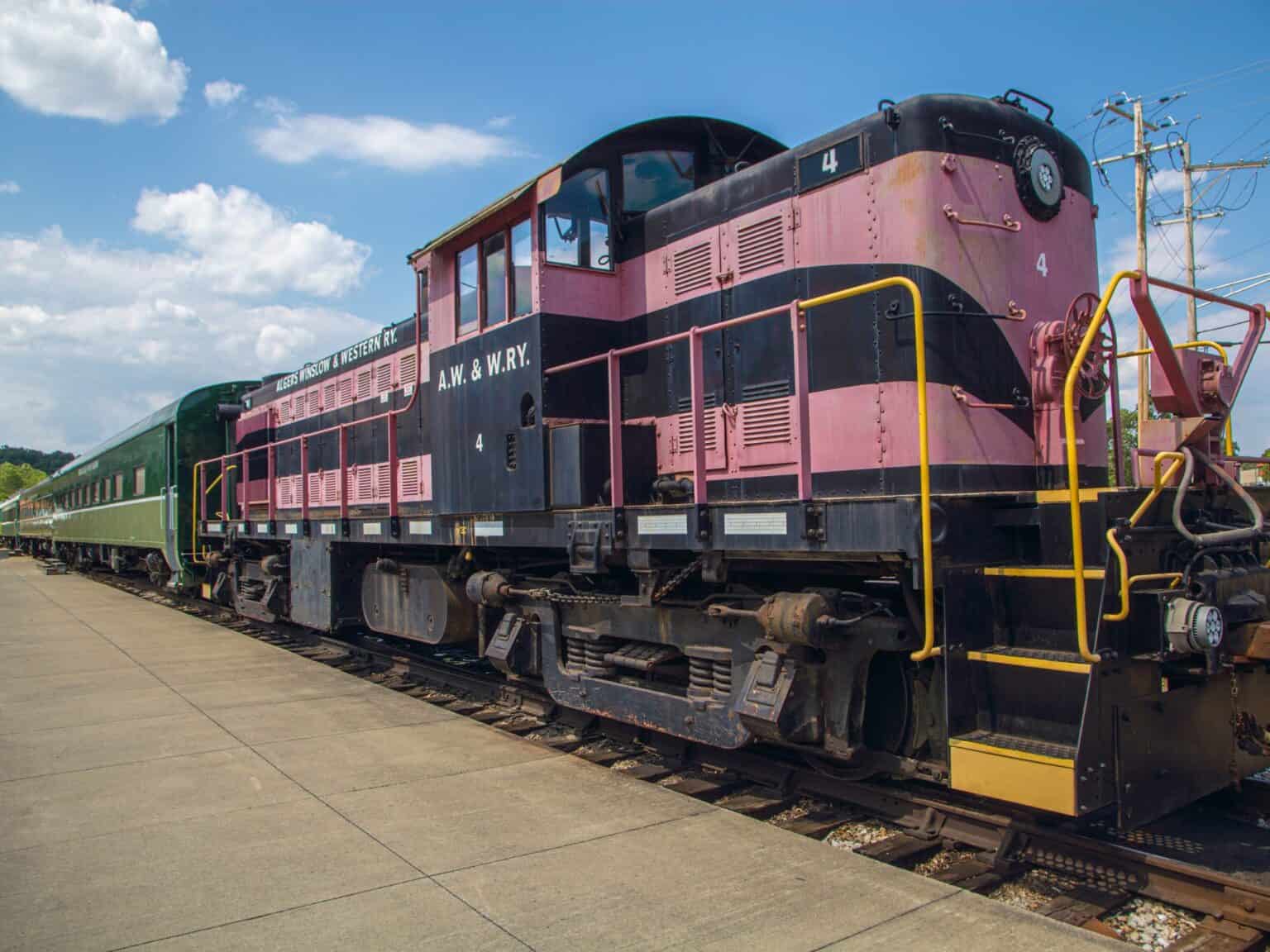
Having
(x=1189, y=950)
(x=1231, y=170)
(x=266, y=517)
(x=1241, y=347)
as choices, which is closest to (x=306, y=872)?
(x=1189, y=950)

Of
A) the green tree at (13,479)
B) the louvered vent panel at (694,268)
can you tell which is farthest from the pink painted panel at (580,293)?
the green tree at (13,479)

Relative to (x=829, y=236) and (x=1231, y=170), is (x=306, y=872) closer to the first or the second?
(x=829, y=236)

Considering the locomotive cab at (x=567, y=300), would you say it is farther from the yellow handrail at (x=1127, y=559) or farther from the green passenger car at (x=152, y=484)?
the green passenger car at (x=152, y=484)

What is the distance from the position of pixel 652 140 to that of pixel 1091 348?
3417 millimetres

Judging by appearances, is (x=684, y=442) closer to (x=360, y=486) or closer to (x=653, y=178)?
(x=653, y=178)

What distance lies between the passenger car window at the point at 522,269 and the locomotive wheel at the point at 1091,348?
3.51 m

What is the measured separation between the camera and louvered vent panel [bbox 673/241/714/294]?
6.12 meters

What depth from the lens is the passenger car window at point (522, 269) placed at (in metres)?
6.65

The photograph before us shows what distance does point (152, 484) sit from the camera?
57.0 feet

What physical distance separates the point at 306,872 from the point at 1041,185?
532 cm

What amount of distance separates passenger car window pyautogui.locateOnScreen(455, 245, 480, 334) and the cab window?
104 cm

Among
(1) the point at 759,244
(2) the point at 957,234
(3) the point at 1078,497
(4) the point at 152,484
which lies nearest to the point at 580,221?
(1) the point at 759,244

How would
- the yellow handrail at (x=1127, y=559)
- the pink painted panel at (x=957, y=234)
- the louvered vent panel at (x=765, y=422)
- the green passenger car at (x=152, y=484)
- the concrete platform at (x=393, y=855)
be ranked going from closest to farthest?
the concrete platform at (x=393, y=855) < the yellow handrail at (x=1127, y=559) < the pink painted panel at (x=957, y=234) < the louvered vent panel at (x=765, y=422) < the green passenger car at (x=152, y=484)

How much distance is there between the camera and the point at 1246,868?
4.09 meters
